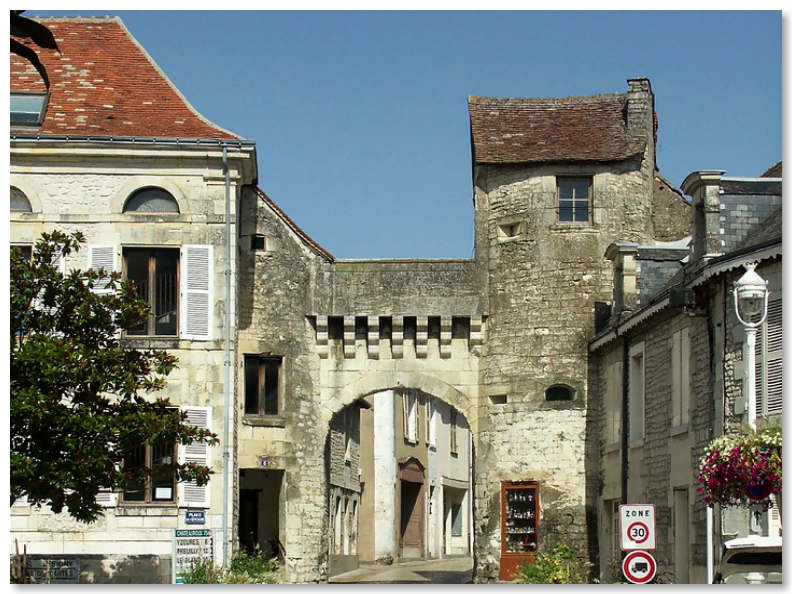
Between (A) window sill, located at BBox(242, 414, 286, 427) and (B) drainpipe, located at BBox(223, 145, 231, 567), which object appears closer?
(B) drainpipe, located at BBox(223, 145, 231, 567)

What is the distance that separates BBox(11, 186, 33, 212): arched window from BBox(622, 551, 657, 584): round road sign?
1353 centimetres

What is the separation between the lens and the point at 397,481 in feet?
131

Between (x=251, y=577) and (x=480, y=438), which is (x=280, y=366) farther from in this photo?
(x=251, y=577)

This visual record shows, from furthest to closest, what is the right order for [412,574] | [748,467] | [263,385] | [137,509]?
[412,574]
[263,385]
[137,509]
[748,467]

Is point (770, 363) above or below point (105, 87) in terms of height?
below

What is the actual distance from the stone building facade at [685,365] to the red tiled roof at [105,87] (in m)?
7.17

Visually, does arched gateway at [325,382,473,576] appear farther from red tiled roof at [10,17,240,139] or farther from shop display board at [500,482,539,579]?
red tiled roof at [10,17,240,139]

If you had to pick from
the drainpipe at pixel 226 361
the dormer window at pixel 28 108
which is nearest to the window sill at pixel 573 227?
the drainpipe at pixel 226 361

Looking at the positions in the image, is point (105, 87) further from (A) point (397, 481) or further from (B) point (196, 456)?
(A) point (397, 481)

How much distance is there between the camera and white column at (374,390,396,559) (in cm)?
3903

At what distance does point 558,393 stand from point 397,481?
45.9 feet

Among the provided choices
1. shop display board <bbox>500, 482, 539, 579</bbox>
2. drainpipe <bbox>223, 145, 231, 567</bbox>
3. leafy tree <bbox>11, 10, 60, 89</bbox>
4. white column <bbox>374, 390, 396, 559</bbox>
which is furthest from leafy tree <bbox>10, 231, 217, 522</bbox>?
white column <bbox>374, 390, 396, 559</bbox>

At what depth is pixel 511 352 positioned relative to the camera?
26812mm

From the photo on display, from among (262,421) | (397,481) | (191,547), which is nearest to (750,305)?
(191,547)
